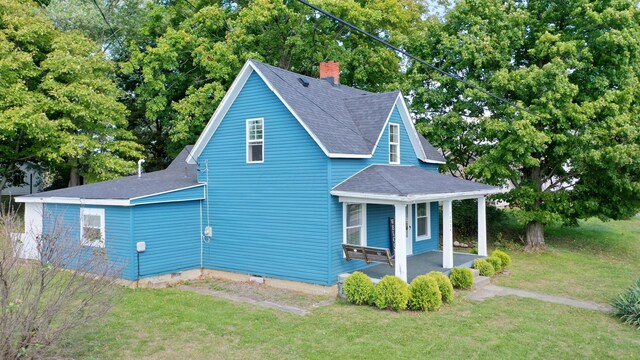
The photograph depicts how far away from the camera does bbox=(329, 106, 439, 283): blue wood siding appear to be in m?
13.0

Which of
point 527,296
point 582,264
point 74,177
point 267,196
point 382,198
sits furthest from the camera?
point 74,177

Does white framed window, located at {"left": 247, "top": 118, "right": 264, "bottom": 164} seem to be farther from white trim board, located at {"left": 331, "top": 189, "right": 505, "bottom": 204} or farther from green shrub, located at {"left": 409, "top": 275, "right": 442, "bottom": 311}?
green shrub, located at {"left": 409, "top": 275, "right": 442, "bottom": 311}

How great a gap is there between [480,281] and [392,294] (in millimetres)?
4327

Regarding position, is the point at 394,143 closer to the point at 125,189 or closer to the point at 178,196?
the point at 178,196

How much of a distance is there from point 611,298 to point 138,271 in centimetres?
1351

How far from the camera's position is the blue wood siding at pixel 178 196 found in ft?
44.6

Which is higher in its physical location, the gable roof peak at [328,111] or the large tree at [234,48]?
the large tree at [234,48]

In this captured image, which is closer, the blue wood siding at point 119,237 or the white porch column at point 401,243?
the white porch column at point 401,243

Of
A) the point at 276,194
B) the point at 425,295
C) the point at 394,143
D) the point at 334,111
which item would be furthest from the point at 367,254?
the point at 334,111

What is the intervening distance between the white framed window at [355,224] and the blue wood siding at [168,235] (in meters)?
5.18

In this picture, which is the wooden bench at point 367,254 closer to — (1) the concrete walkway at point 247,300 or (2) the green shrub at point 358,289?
(2) the green shrub at point 358,289

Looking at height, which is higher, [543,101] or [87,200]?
[543,101]

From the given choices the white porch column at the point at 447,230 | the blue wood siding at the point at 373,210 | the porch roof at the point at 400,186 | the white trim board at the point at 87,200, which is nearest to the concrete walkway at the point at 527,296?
the white porch column at the point at 447,230

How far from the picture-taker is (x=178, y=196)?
14609 mm
